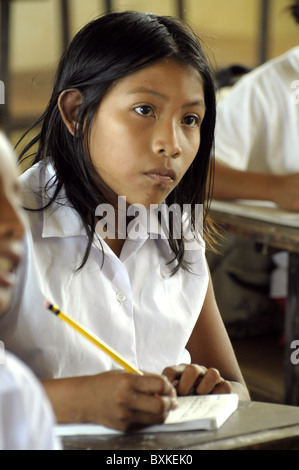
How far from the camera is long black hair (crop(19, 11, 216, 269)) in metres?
1.15

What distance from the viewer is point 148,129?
3.68ft

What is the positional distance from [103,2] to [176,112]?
4.92m

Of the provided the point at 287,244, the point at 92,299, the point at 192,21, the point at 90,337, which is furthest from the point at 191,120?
the point at 192,21

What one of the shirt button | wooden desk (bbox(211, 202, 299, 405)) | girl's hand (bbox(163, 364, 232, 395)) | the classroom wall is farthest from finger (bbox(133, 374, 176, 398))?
the classroom wall

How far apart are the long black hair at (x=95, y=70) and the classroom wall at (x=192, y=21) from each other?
195 inches

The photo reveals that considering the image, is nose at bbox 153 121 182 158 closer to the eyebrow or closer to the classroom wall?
the eyebrow

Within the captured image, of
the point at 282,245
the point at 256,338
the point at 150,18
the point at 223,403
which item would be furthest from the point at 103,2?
the point at 223,403

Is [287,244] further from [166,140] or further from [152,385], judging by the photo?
[152,385]

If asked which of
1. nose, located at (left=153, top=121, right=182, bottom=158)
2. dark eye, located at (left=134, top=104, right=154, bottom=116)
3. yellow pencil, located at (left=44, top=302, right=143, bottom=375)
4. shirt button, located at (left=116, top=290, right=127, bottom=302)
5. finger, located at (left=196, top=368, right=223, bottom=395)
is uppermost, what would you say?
dark eye, located at (left=134, top=104, right=154, bottom=116)

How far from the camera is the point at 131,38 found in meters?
1.15

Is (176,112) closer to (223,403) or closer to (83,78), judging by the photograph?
(83,78)

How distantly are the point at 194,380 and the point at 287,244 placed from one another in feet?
2.94

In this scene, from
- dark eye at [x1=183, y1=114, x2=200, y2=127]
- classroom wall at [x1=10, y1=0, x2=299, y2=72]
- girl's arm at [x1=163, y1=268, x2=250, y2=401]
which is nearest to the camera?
dark eye at [x1=183, y1=114, x2=200, y2=127]

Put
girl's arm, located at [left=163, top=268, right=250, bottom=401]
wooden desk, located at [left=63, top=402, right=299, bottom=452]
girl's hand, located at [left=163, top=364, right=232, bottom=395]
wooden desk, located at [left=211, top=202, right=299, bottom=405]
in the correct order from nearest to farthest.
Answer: wooden desk, located at [left=63, top=402, right=299, bottom=452], girl's hand, located at [left=163, top=364, right=232, bottom=395], girl's arm, located at [left=163, top=268, right=250, bottom=401], wooden desk, located at [left=211, top=202, right=299, bottom=405]
